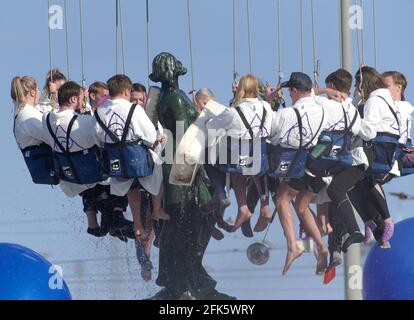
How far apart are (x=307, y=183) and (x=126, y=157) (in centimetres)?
214

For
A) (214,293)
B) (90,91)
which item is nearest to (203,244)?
(214,293)

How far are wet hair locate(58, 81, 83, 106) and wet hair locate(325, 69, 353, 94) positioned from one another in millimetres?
2771

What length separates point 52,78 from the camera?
23.6m

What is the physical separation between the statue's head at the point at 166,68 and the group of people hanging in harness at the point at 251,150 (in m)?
0.37

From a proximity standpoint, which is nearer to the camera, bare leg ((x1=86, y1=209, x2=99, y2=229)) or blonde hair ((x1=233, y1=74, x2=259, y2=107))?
blonde hair ((x1=233, y1=74, x2=259, y2=107))

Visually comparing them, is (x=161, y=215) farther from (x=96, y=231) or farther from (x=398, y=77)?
(x=398, y=77)

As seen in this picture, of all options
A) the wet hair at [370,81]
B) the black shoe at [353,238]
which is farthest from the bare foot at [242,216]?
the wet hair at [370,81]

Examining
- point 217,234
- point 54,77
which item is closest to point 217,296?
point 217,234

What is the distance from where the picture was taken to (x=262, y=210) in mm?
23500

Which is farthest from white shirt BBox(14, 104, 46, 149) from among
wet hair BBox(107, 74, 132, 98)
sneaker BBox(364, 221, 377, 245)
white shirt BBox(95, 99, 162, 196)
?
sneaker BBox(364, 221, 377, 245)

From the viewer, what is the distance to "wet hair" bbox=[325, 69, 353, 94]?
75.8ft

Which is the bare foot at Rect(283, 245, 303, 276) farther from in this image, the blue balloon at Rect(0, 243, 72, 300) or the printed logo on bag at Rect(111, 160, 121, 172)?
the blue balloon at Rect(0, 243, 72, 300)

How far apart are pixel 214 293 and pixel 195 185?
1.20 meters
